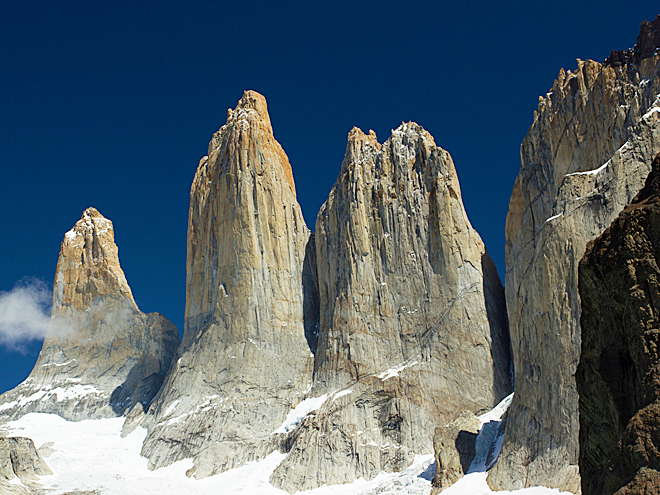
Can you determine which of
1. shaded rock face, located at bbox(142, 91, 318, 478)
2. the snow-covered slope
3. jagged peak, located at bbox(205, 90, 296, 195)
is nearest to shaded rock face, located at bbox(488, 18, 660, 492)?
the snow-covered slope

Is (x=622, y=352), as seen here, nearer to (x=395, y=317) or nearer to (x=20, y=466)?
(x=395, y=317)

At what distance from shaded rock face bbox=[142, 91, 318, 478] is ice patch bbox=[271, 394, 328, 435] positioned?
73cm

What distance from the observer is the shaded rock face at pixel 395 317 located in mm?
51781

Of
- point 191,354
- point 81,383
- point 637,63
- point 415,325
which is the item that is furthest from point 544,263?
point 81,383

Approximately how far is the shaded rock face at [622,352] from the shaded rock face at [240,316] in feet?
159

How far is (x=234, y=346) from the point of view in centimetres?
6306

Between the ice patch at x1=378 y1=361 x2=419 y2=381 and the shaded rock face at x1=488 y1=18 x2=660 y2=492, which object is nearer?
the shaded rock face at x1=488 y1=18 x2=660 y2=492

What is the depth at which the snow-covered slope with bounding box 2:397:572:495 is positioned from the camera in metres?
45.0

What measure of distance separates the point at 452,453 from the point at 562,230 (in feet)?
45.5

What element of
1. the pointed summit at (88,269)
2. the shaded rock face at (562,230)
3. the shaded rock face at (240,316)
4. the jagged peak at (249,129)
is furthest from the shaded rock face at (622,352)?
the pointed summit at (88,269)

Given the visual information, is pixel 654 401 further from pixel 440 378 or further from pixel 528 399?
pixel 440 378

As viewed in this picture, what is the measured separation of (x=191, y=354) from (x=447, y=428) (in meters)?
29.6

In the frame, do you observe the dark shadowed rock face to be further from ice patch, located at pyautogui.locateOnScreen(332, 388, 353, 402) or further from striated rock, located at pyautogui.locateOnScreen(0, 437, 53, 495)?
striated rock, located at pyautogui.locateOnScreen(0, 437, 53, 495)

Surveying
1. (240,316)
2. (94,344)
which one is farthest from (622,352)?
(94,344)
